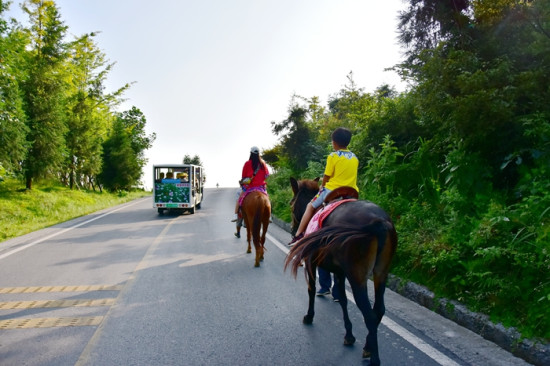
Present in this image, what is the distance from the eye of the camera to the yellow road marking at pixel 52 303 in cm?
541

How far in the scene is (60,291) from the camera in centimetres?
611

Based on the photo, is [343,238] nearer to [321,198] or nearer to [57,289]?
[321,198]

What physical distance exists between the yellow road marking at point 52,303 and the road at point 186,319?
0.6 inches

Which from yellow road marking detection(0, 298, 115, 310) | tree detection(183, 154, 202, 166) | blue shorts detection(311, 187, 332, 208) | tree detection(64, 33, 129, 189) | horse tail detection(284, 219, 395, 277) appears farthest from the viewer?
tree detection(183, 154, 202, 166)

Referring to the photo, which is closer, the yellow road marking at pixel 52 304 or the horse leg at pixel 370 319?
the horse leg at pixel 370 319

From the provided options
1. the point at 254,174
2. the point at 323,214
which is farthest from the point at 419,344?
the point at 254,174

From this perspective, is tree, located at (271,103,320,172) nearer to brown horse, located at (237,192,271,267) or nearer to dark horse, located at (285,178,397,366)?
brown horse, located at (237,192,271,267)

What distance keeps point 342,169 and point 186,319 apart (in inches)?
106

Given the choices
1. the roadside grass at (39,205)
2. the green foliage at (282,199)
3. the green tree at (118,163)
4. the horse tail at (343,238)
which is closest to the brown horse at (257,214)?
the horse tail at (343,238)

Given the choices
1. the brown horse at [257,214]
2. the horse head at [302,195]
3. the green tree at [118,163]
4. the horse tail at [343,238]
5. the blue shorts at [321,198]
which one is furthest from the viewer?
the green tree at [118,163]

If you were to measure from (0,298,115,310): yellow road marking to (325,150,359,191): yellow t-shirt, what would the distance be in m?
3.59

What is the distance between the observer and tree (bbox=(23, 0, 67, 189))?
77.0 ft

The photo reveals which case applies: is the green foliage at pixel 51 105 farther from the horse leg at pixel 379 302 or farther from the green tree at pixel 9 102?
the horse leg at pixel 379 302

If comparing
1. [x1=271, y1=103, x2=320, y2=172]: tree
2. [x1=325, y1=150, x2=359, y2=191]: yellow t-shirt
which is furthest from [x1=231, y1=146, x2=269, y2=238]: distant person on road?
[x1=271, y1=103, x2=320, y2=172]: tree
